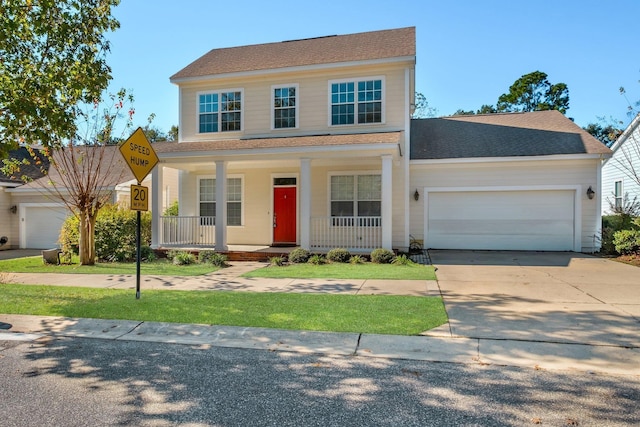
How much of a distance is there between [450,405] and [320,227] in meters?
10.4

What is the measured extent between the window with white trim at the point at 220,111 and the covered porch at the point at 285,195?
1089 mm

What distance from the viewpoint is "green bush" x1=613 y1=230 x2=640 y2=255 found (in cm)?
1236

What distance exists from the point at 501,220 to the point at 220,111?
11223 mm

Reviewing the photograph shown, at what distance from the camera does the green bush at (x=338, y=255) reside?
1212 cm

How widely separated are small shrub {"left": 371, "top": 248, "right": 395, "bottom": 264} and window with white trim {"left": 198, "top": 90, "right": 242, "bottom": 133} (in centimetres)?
737

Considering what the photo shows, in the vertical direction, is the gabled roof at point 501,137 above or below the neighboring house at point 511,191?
above

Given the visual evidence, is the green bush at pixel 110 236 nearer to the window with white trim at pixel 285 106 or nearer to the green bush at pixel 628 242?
the window with white trim at pixel 285 106

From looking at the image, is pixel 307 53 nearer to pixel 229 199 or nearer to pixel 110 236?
pixel 229 199

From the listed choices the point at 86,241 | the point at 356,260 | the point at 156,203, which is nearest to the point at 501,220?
the point at 356,260

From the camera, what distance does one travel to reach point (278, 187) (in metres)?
15.1

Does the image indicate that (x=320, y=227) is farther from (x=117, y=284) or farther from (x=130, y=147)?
(x=130, y=147)

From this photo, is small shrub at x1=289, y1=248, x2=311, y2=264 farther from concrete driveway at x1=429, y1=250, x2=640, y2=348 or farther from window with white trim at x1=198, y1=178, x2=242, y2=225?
window with white trim at x1=198, y1=178, x2=242, y2=225

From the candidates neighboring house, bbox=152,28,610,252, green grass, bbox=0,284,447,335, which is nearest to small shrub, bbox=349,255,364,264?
neighboring house, bbox=152,28,610,252

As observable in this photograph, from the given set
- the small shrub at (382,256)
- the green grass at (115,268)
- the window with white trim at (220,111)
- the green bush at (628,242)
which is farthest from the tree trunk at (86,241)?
the green bush at (628,242)
